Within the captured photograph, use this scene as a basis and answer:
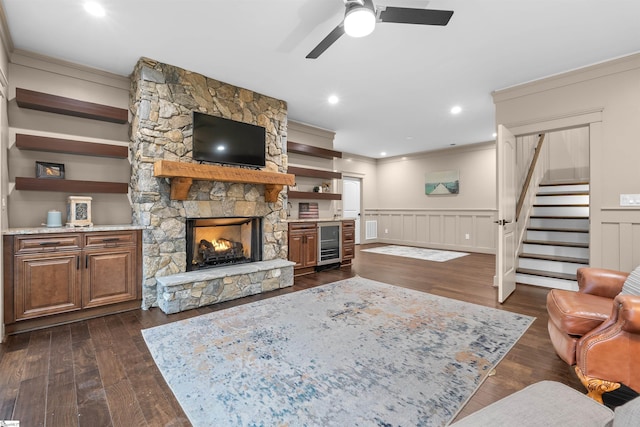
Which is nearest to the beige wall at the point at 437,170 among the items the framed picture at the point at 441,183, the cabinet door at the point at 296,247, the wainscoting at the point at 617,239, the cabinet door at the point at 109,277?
the framed picture at the point at 441,183

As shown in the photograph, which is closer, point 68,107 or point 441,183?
point 68,107

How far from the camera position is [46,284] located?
2.73 m

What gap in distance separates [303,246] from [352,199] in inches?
163

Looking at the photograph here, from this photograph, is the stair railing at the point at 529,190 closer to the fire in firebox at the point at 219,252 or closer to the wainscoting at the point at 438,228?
the wainscoting at the point at 438,228

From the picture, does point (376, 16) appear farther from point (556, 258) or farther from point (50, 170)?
point (556, 258)

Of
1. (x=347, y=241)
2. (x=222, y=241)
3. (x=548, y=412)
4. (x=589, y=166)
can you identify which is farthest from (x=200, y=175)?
(x=589, y=166)

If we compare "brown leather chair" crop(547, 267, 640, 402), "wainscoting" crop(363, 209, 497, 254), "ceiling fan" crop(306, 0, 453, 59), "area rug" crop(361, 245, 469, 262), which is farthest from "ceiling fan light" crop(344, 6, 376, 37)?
"wainscoting" crop(363, 209, 497, 254)

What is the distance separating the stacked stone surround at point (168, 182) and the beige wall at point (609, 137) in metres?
3.86

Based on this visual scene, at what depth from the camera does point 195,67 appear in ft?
11.2

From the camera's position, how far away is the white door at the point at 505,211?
343cm

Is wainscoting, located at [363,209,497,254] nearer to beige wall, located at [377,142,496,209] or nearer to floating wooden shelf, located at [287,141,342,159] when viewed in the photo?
beige wall, located at [377,142,496,209]

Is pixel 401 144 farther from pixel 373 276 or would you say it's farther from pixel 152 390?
pixel 152 390

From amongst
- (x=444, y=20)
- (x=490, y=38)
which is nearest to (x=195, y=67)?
(x=444, y=20)

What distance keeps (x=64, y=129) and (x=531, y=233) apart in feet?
21.8
